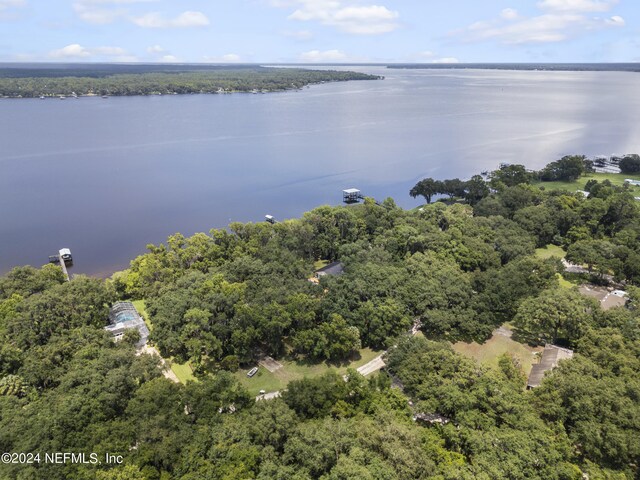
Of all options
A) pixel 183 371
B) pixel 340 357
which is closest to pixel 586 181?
pixel 340 357

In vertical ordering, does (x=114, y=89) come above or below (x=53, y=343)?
above

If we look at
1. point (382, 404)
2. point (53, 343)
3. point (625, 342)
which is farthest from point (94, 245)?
point (625, 342)

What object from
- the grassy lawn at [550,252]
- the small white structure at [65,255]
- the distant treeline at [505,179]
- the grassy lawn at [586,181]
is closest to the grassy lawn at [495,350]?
the grassy lawn at [550,252]

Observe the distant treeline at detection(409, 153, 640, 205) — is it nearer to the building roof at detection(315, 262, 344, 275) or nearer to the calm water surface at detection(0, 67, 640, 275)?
the calm water surface at detection(0, 67, 640, 275)

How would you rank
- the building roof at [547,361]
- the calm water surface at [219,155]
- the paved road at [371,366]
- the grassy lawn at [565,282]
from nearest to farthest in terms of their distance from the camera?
the building roof at [547,361] → the paved road at [371,366] → the grassy lawn at [565,282] → the calm water surface at [219,155]

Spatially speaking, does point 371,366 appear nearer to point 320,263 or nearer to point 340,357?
point 340,357

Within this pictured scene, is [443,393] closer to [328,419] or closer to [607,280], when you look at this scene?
[328,419]

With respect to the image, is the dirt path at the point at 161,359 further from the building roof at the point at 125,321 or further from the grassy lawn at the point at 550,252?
the grassy lawn at the point at 550,252
